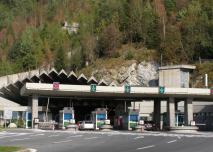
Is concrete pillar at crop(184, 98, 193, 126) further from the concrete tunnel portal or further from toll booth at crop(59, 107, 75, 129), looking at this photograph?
toll booth at crop(59, 107, 75, 129)

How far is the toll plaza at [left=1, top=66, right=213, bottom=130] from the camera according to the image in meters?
57.7

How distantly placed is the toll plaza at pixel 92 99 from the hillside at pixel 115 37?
2764 centimetres

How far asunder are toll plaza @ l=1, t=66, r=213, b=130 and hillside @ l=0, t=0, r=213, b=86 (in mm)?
27643

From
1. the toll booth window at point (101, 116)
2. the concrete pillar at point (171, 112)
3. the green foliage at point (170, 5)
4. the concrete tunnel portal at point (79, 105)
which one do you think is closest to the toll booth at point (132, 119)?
the toll booth window at point (101, 116)

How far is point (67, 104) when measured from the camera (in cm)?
7238

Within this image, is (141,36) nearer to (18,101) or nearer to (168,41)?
(168,41)

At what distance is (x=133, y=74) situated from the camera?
330ft

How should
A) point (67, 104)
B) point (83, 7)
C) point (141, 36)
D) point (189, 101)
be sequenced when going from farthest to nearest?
point (83, 7)
point (141, 36)
point (67, 104)
point (189, 101)

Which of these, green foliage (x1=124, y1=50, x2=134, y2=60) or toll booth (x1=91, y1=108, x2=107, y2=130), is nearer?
toll booth (x1=91, y1=108, x2=107, y2=130)

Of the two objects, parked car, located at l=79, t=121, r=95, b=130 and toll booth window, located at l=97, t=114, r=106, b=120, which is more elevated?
toll booth window, located at l=97, t=114, r=106, b=120

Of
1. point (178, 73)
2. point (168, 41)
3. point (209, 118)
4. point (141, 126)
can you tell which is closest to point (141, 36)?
point (168, 41)

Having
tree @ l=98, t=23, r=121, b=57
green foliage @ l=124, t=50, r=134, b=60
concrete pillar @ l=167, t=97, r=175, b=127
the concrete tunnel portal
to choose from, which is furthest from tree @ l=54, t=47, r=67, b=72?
concrete pillar @ l=167, t=97, r=175, b=127

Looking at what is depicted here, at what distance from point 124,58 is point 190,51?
1418 centimetres

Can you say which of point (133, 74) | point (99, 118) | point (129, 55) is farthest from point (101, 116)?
point (129, 55)
